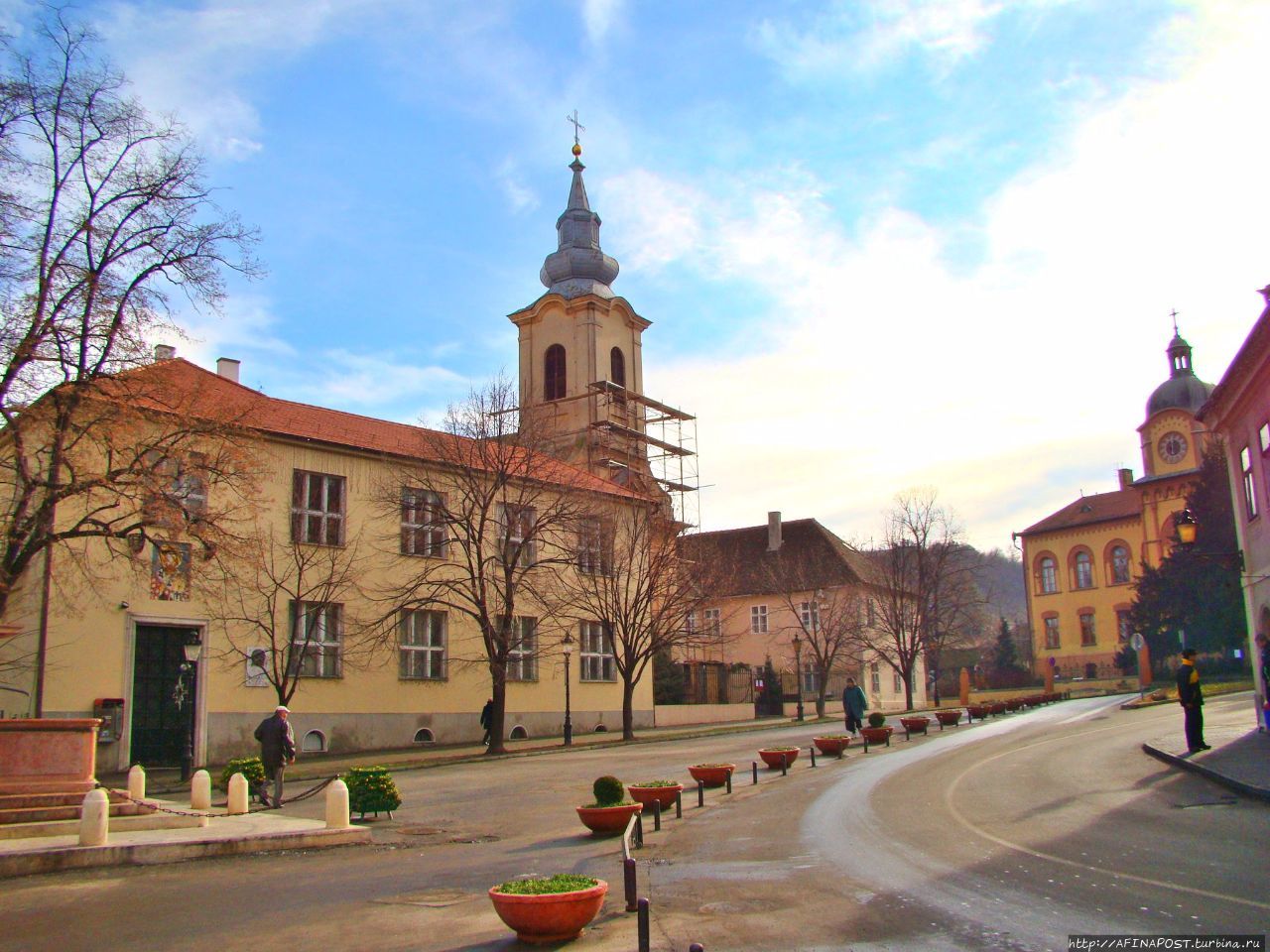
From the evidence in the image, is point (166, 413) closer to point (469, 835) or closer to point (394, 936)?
point (469, 835)

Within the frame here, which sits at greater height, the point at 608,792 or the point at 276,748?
the point at 276,748

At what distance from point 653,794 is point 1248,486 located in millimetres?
16598

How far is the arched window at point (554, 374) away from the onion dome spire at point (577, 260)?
3288 millimetres

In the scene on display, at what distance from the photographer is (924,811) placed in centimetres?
1516

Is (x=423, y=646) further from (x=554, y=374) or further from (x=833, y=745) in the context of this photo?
(x=554, y=374)

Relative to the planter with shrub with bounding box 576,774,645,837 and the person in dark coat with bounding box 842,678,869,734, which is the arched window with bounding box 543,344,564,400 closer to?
the person in dark coat with bounding box 842,678,869,734

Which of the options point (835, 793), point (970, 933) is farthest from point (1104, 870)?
point (835, 793)

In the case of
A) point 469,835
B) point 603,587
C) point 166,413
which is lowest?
point 469,835

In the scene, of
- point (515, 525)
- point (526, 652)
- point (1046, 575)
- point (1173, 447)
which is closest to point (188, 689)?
point (515, 525)

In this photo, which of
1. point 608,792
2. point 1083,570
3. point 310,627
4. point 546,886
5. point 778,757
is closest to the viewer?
point 546,886

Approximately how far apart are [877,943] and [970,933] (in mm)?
740

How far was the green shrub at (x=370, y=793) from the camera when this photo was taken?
17.5 meters

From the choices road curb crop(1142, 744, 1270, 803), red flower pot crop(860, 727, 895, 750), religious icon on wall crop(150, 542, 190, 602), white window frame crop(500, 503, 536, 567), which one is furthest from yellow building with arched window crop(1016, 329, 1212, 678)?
religious icon on wall crop(150, 542, 190, 602)

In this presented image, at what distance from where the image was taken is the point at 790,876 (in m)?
10.9
